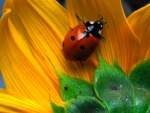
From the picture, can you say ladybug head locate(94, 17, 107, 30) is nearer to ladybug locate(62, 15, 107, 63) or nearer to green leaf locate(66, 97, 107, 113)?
ladybug locate(62, 15, 107, 63)

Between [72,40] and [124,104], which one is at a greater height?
[72,40]

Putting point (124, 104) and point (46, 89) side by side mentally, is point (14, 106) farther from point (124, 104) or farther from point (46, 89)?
point (124, 104)

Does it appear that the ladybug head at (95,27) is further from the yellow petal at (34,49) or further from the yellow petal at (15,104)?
the yellow petal at (15,104)

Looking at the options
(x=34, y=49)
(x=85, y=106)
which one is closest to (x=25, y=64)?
(x=34, y=49)

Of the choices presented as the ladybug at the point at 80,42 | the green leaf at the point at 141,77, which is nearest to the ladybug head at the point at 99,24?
the ladybug at the point at 80,42

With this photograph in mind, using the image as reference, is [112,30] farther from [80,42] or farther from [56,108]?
[56,108]

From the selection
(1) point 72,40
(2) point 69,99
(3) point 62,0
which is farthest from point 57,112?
(3) point 62,0
